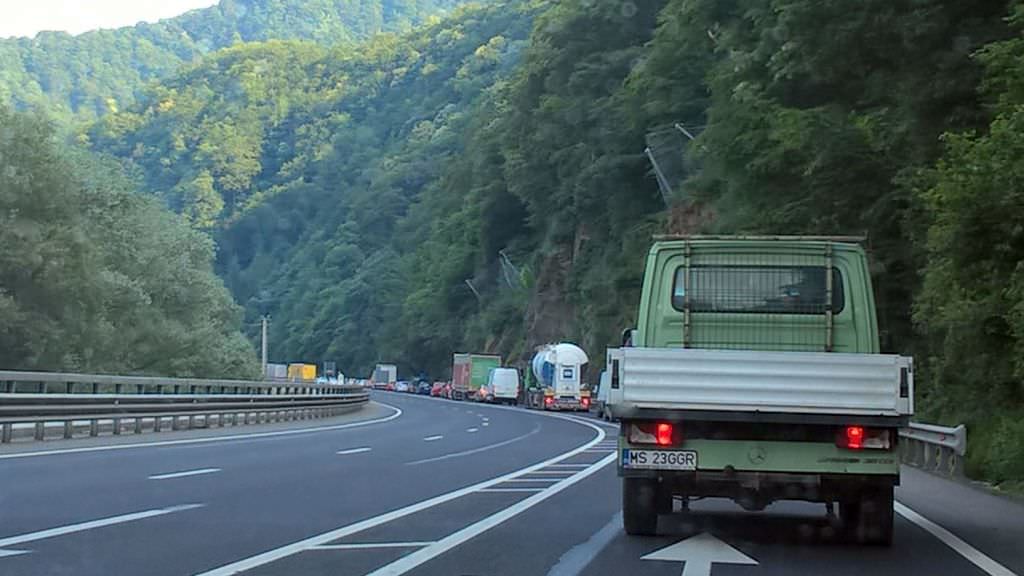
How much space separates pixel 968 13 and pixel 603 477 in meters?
14.6

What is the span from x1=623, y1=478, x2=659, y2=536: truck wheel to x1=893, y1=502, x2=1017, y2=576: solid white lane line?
2491 millimetres

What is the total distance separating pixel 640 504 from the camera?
38.6 feet

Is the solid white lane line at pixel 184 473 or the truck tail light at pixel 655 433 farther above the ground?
the truck tail light at pixel 655 433

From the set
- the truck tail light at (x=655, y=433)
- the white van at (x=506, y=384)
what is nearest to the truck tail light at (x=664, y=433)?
the truck tail light at (x=655, y=433)

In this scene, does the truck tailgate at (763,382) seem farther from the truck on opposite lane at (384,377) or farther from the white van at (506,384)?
the truck on opposite lane at (384,377)

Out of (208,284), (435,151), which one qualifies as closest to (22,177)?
(208,284)

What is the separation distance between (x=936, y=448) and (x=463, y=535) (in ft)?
46.9

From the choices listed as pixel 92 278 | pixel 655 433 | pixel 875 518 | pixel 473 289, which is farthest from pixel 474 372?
pixel 655 433

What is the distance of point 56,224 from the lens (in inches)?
1892

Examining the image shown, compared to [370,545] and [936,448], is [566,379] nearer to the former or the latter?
[936,448]

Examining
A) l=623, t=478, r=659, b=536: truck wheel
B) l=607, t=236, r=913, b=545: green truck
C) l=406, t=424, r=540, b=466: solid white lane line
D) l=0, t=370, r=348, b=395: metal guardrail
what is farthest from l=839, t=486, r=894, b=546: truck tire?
l=0, t=370, r=348, b=395: metal guardrail

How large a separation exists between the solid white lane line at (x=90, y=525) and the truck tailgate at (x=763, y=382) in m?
4.37

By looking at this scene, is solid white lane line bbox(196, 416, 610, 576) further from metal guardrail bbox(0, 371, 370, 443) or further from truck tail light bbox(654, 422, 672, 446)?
metal guardrail bbox(0, 371, 370, 443)

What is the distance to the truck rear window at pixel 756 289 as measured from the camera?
12570 mm
